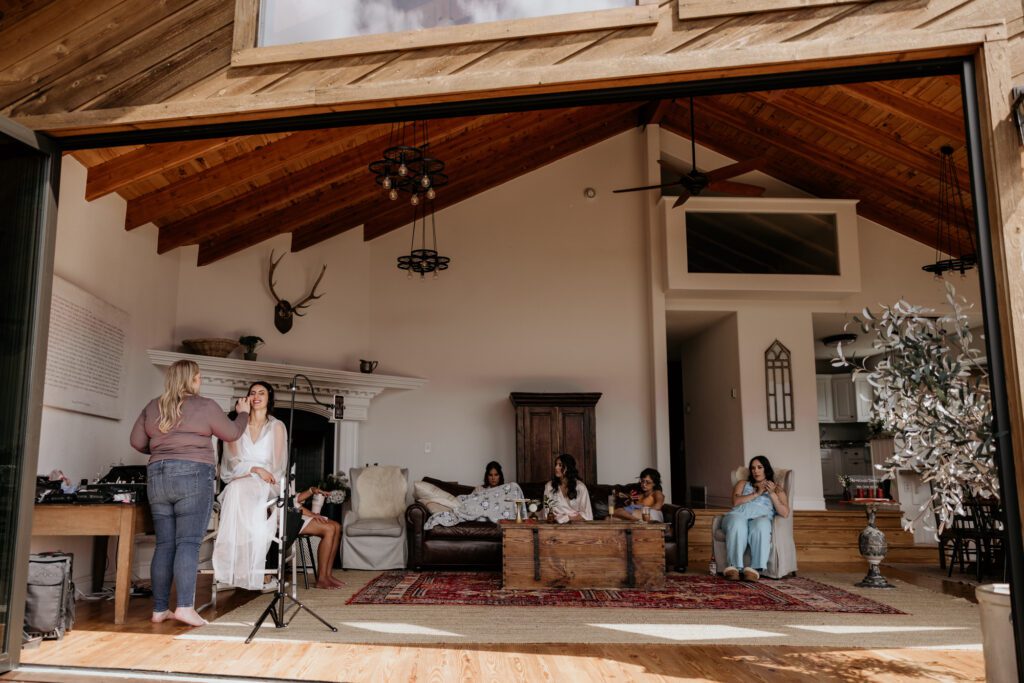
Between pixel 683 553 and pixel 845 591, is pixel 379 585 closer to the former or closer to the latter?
pixel 683 553

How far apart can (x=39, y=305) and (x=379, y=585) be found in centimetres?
358

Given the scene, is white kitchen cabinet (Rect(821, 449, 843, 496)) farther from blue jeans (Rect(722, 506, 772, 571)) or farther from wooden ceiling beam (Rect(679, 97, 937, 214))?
blue jeans (Rect(722, 506, 772, 571))

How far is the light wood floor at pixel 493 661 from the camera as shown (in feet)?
11.4

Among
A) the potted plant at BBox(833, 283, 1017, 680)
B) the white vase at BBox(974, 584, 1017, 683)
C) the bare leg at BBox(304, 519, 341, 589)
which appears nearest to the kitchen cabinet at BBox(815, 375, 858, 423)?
the bare leg at BBox(304, 519, 341, 589)

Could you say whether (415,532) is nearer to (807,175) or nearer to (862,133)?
(862,133)

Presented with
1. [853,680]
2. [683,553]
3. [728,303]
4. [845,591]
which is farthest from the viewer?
[728,303]

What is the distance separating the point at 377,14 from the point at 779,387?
7.48 meters

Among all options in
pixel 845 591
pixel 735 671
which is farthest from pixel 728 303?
pixel 735 671

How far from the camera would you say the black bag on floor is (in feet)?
13.4

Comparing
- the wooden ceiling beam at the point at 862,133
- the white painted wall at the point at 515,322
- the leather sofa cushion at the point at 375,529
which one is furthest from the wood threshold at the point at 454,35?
the white painted wall at the point at 515,322

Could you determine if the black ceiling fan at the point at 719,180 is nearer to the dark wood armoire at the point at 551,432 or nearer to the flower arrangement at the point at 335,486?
the dark wood armoire at the point at 551,432

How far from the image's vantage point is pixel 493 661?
3.75m

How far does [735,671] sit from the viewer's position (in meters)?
3.59

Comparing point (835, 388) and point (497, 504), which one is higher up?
point (835, 388)
